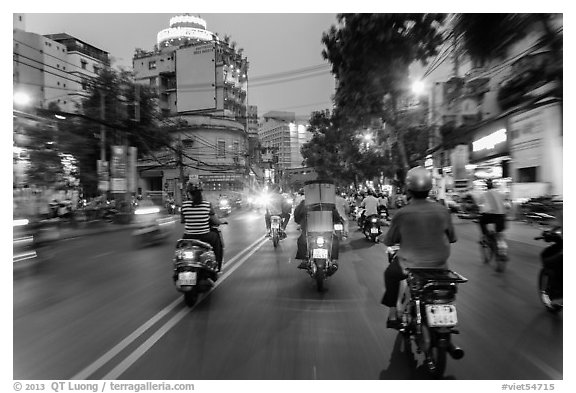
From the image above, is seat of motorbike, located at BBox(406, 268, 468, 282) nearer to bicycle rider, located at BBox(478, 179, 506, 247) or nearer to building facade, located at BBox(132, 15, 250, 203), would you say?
bicycle rider, located at BBox(478, 179, 506, 247)

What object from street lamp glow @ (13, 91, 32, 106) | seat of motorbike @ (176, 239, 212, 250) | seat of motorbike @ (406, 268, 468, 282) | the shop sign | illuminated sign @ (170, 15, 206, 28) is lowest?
seat of motorbike @ (406, 268, 468, 282)

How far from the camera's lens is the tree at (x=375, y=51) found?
14.7ft

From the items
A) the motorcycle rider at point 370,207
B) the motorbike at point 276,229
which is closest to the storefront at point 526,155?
the motorcycle rider at point 370,207

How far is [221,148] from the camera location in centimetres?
4716

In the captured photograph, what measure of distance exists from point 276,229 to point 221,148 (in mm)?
36973

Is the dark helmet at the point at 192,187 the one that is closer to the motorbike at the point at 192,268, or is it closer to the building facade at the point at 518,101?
the motorbike at the point at 192,268

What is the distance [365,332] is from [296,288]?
219cm

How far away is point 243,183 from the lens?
5078 centimetres

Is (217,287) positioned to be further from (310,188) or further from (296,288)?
(310,188)

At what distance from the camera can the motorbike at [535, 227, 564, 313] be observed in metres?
4.56

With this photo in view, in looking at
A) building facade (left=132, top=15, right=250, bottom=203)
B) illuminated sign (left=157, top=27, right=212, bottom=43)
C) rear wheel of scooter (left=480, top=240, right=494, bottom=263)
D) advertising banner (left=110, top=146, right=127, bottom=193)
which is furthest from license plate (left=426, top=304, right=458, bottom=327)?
building facade (left=132, top=15, right=250, bottom=203)

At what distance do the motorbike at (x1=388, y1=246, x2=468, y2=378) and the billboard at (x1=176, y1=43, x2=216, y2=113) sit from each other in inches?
816

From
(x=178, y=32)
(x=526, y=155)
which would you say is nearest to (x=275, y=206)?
(x=178, y=32)
